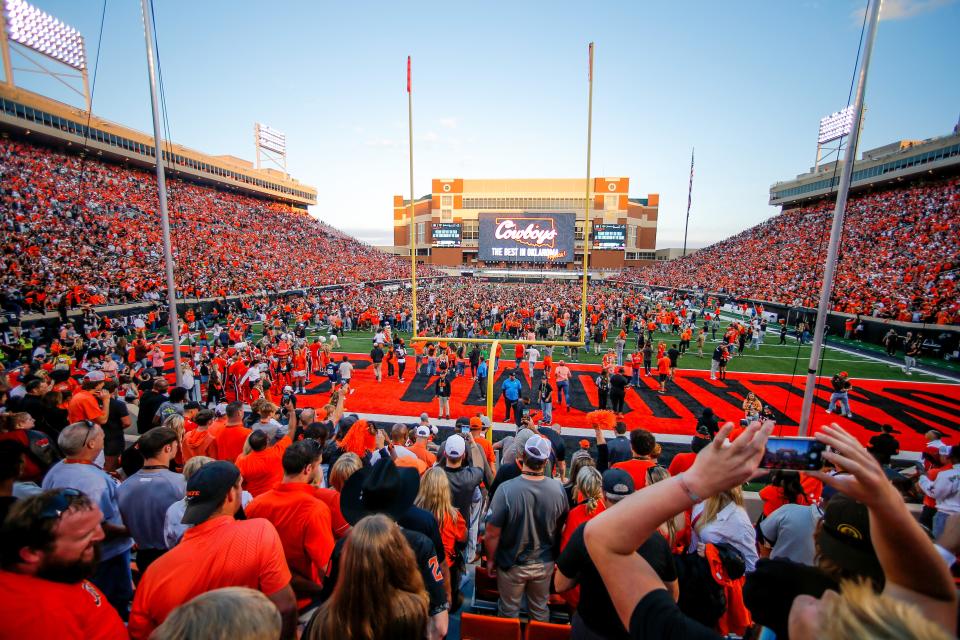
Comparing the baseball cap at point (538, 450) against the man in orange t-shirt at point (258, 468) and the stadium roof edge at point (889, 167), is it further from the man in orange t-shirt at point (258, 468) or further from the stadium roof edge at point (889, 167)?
the stadium roof edge at point (889, 167)

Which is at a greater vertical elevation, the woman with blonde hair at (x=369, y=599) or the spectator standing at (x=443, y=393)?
the woman with blonde hair at (x=369, y=599)

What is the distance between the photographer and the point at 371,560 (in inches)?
62.1

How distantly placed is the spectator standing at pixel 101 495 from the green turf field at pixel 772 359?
14638mm

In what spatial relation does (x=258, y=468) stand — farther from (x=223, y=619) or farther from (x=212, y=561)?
(x=223, y=619)

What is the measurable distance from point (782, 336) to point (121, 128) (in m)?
55.6

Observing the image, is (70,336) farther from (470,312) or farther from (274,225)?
(274,225)

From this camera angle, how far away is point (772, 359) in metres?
17.1

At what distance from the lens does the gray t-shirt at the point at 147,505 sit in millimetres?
3133

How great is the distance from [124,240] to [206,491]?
35.3 meters

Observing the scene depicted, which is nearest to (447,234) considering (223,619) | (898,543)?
(223,619)

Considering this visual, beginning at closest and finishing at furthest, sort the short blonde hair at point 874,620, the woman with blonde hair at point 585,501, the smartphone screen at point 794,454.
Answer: the short blonde hair at point 874,620, the smartphone screen at point 794,454, the woman with blonde hair at point 585,501

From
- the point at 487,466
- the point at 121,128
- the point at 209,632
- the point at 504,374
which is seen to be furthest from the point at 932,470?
the point at 121,128

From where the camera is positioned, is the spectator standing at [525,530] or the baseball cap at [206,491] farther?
the spectator standing at [525,530]

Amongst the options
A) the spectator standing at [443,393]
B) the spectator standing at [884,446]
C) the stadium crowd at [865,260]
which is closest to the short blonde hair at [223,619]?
the spectator standing at [884,446]
